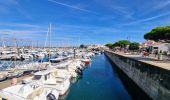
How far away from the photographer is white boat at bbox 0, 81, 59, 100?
18.2 metres

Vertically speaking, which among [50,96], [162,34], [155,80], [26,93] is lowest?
[50,96]

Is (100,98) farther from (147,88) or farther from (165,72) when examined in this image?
(165,72)

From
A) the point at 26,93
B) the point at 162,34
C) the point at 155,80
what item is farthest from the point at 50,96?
the point at 162,34

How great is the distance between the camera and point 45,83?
25.8m

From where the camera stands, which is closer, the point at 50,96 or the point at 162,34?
the point at 50,96

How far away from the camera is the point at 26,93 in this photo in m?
19.0

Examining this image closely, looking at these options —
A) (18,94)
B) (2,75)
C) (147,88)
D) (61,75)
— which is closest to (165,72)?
(147,88)

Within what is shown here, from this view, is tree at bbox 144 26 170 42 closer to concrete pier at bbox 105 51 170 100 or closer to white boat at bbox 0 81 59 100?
concrete pier at bbox 105 51 170 100

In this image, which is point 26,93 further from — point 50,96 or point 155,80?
point 155,80

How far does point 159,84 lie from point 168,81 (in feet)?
8.93

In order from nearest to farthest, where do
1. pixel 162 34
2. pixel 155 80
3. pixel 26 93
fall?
pixel 26 93
pixel 155 80
pixel 162 34

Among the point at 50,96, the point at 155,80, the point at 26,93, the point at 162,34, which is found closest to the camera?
the point at 26,93

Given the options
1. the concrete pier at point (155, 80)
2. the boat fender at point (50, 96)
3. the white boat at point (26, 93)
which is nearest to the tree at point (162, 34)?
the concrete pier at point (155, 80)

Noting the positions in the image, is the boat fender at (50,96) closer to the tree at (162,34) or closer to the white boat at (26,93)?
the white boat at (26,93)
